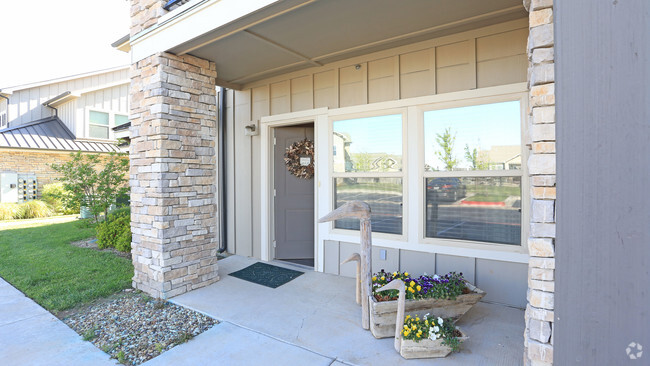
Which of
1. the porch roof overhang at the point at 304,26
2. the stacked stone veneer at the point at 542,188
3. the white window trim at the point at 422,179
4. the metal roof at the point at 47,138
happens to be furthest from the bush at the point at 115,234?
the metal roof at the point at 47,138

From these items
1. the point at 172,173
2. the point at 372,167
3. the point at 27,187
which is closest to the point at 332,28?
the point at 372,167

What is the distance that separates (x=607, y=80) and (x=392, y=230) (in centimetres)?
265

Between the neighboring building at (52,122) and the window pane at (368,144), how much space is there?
355 inches

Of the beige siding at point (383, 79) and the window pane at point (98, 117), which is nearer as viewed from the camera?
the beige siding at point (383, 79)

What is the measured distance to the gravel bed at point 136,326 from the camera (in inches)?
93.5

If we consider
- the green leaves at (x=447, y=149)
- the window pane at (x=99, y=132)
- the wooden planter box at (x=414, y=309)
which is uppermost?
the window pane at (x=99, y=132)

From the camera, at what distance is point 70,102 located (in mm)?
11383

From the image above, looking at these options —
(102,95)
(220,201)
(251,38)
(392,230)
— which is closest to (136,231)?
(220,201)

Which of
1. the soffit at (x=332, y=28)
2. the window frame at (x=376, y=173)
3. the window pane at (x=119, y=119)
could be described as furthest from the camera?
the window pane at (x=119, y=119)

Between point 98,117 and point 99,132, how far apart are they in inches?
21.4

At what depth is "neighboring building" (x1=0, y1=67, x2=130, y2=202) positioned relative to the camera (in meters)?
9.77

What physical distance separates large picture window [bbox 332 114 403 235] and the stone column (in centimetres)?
152

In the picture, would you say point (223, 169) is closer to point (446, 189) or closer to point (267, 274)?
point (267, 274)

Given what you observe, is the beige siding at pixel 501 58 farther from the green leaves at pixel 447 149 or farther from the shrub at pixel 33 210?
the shrub at pixel 33 210
